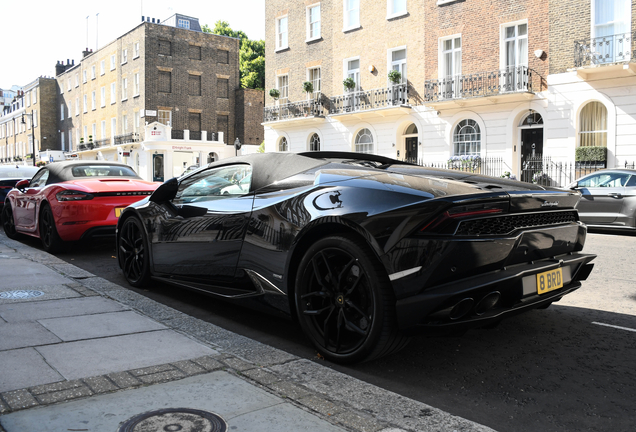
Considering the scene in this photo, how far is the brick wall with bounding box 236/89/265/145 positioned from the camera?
46.8m

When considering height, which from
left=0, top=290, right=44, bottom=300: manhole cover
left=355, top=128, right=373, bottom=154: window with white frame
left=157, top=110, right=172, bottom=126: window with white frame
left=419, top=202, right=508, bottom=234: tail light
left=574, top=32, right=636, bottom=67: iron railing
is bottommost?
left=0, top=290, right=44, bottom=300: manhole cover

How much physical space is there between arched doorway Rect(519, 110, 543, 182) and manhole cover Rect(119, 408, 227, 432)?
2027cm

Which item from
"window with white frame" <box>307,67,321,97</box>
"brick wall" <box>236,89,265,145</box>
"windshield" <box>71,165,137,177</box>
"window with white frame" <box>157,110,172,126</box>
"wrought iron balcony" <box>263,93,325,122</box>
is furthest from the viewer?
"brick wall" <box>236,89,265,145</box>

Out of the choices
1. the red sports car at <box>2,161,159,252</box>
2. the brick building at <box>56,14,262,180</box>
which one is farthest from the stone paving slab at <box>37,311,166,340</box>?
the brick building at <box>56,14,262,180</box>

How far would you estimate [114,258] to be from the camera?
7.76 m

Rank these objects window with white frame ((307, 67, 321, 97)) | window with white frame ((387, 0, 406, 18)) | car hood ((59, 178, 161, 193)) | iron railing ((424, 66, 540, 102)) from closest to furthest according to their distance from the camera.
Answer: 1. car hood ((59, 178, 161, 193))
2. iron railing ((424, 66, 540, 102))
3. window with white frame ((387, 0, 406, 18))
4. window with white frame ((307, 67, 321, 97))

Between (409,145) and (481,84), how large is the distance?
→ 4.81 meters

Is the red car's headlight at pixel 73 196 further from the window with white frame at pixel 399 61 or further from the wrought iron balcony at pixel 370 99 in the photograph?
the window with white frame at pixel 399 61

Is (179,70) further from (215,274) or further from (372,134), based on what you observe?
(215,274)

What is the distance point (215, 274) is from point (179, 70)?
139ft

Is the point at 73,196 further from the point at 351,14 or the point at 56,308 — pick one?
the point at 351,14

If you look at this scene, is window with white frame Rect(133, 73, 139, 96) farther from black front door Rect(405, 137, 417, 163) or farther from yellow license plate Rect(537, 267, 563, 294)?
yellow license plate Rect(537, 267, 563, 294)

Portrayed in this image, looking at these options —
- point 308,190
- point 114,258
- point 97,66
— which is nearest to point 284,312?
point 308,190

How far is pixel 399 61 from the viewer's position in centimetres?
2539
